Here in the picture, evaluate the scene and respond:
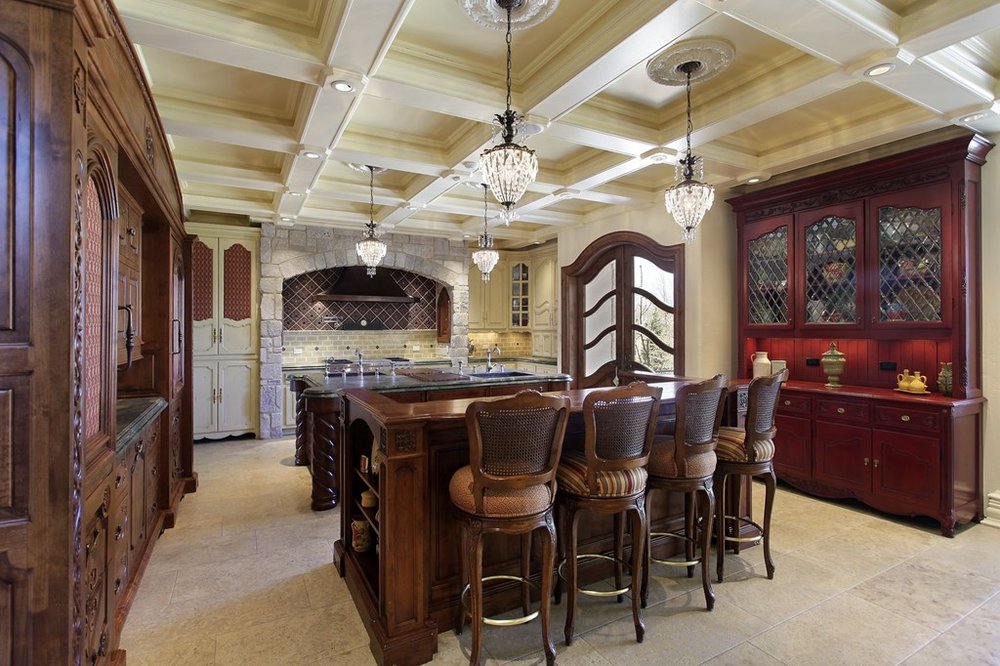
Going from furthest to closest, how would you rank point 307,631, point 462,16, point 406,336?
1. point 406,336
2. point 462,16
3. point 307,631

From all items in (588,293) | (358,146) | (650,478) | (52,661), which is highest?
(358,146)

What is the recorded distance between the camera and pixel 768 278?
469 centimetres

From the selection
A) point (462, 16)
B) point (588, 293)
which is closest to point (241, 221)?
point (588, 293)

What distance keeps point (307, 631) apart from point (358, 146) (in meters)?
3.20

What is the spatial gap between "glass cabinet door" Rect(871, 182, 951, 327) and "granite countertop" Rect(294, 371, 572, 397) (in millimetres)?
2689

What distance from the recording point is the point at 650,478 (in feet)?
7.98

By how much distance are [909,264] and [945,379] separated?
0.87 m

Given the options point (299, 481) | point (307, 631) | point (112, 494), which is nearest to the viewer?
point (112, 494)

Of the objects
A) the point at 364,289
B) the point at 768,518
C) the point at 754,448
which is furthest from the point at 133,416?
the point at 364,289

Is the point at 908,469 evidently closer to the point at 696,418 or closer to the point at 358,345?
the point at 696,418

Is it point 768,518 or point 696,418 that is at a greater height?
point 696,418

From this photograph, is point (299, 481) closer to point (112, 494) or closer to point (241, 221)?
point (112, 494)

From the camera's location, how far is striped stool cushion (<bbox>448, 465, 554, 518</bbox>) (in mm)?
1930

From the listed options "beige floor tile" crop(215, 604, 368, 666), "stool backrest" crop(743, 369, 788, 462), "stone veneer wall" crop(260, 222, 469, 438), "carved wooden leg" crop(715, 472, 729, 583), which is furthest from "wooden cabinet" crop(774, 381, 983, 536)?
"stone veneer wall" crop(260, 222, 469, 438)
